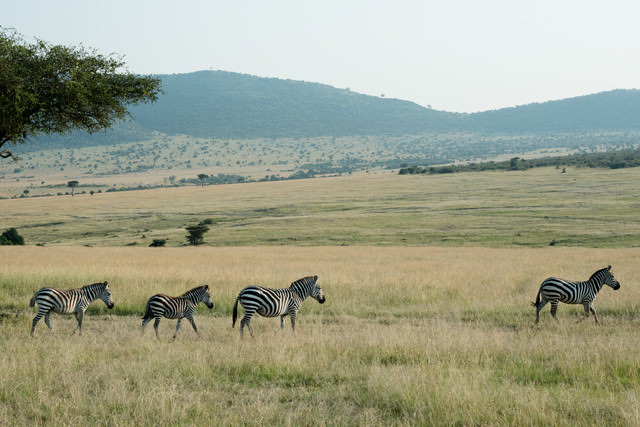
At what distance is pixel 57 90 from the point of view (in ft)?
58.8

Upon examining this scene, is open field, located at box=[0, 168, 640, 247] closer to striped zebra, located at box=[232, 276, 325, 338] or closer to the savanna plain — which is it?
the savanna plain

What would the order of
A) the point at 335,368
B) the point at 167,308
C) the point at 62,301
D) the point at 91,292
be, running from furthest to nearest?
1. the point at 91,292
2. the point at 62,301
3. the point at 167,308
4. the point at 335,368

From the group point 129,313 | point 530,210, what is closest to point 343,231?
point 530,210

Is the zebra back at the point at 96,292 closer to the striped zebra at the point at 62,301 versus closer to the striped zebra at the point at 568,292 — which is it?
the striped zebra at the point at 62,301

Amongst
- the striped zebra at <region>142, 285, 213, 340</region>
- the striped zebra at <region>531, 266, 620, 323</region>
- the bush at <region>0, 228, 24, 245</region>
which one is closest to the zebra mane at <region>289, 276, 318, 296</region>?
the striped zebra at <region>142, 285, 213, 340</region>

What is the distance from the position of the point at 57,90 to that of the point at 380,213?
7044 centimetres

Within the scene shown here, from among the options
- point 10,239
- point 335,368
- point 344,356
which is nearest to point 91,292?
point 344,356

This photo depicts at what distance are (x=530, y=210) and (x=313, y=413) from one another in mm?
78628

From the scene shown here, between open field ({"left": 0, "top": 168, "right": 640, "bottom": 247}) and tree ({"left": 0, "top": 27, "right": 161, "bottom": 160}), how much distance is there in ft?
148

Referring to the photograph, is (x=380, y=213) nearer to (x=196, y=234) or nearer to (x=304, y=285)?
(x=196, y=234)

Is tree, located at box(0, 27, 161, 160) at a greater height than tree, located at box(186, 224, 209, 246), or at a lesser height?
greater

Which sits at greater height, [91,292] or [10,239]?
[91,292]

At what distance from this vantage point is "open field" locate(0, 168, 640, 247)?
213 feet

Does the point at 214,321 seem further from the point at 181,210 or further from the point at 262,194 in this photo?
the point at 262,194
